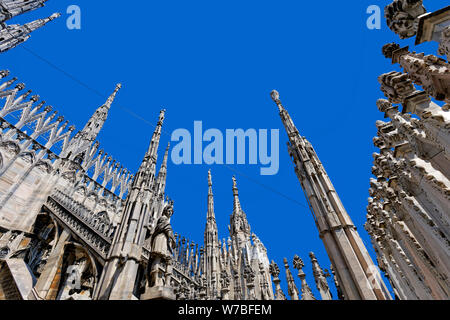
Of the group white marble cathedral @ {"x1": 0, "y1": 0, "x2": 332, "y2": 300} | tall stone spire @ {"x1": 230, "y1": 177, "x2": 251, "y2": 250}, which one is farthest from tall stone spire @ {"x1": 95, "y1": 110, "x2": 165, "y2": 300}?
tall stone spire @ {"x1": 230, "y1": 177, "x2": 251, "y2": 250}

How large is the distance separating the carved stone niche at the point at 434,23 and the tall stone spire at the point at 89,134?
23.1 metres

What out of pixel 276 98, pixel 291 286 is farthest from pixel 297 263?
pixel 276 98

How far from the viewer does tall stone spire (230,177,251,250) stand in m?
25.4

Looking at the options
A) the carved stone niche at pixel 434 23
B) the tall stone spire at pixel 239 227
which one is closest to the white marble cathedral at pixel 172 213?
the carved stone niche at pixel 434 23

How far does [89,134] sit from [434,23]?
25.5 meters

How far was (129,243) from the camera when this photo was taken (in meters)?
8.19

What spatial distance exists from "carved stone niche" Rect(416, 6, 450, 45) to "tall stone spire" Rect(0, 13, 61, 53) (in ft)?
96.1

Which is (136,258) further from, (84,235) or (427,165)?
(427,165)

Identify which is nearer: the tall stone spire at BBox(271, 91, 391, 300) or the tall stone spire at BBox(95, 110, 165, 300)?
the tall stone spire at BBox(271, 91, 391, 300)

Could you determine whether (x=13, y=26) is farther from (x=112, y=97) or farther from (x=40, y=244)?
(x=40, y=244)

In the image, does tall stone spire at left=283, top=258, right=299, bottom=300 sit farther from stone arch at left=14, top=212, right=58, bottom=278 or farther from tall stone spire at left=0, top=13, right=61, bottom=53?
tall stone spire at left=0, top=13, right=61, bottom=53

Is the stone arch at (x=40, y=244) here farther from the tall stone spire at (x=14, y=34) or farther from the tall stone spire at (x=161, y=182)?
the tall stone spire at (x=14, y=34)

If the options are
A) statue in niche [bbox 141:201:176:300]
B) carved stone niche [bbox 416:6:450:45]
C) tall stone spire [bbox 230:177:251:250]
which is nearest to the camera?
carved stone niche [bbox 416:6:450:45]

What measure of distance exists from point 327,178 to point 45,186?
1878 cm
